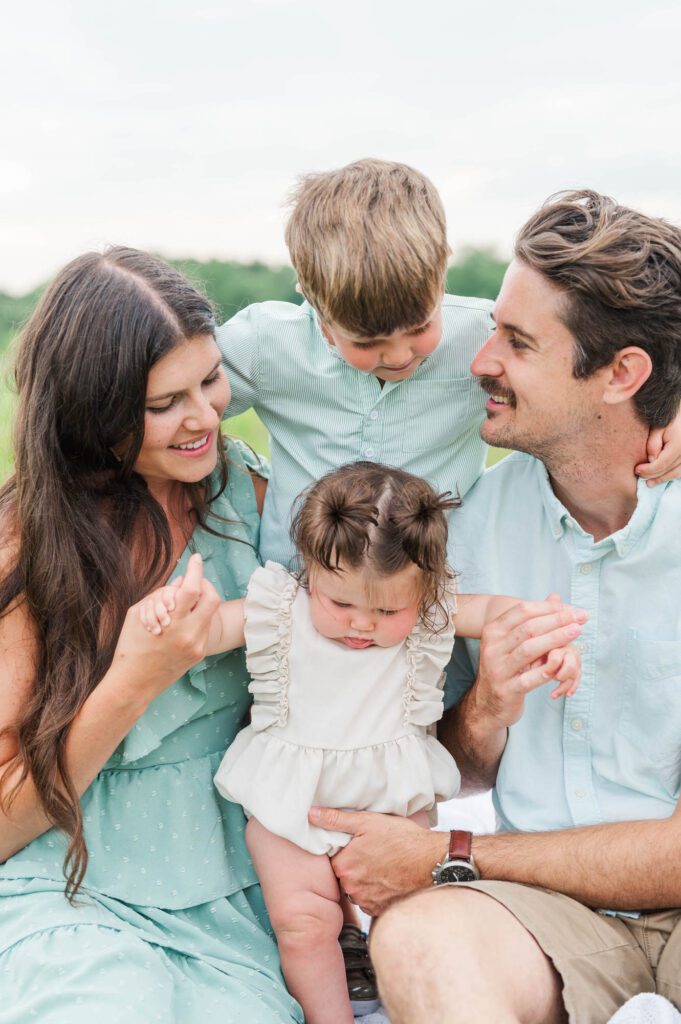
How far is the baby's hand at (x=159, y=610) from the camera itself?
2.34m

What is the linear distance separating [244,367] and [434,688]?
938 millimetres

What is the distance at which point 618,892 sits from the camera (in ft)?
8.13

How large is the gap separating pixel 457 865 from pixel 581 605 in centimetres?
70

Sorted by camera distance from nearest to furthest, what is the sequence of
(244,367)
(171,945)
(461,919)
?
(461,919) → (171,945) → (244,367)

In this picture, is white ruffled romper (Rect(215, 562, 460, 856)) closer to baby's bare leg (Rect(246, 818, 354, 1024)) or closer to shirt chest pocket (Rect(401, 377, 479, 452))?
baby's bare leg (Rect(246, 818, 354, 1024))

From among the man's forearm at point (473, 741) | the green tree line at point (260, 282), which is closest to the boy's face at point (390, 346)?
the man's forearm at point (473, 741)

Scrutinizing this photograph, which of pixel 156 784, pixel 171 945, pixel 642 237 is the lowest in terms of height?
pixel 171 945

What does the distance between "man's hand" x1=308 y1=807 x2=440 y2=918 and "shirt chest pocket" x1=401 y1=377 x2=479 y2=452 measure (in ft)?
3.05

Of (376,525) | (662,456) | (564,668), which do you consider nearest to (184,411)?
(376,525)

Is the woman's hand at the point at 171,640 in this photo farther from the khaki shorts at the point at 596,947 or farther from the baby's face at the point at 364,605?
the khaki shorts at the point at 596,947

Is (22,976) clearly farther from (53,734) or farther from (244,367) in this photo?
(244,367)

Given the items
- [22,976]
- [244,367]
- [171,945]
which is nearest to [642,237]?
[244,367]

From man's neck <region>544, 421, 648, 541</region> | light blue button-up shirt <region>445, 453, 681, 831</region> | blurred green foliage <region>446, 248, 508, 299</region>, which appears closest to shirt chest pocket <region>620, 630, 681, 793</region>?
light blue button-up shirt <region>445, 453, 681, 831</region>

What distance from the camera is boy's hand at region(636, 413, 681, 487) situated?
108 inches
